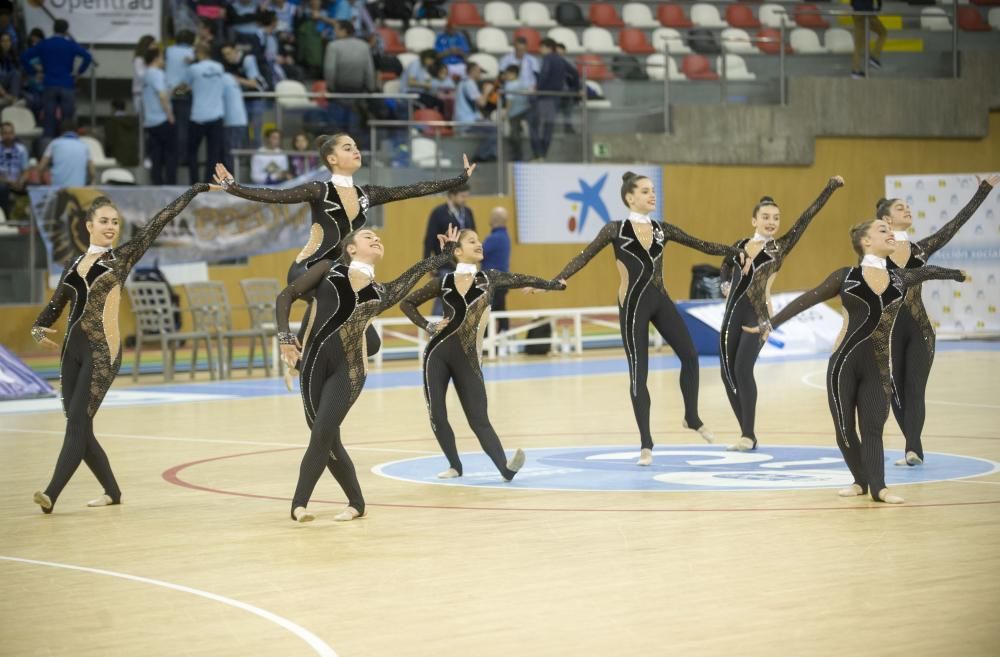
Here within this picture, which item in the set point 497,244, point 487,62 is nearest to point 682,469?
point 497,244

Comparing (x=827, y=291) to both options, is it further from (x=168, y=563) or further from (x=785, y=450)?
(x=168, y=563)

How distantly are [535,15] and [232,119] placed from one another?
7484mm

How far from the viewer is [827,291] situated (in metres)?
8.52

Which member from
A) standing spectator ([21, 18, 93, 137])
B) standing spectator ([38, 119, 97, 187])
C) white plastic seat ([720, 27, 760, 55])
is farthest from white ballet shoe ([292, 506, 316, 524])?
white plastic seat ([720, 27, 760, 55])

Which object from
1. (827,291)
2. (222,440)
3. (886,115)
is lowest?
(222,440)

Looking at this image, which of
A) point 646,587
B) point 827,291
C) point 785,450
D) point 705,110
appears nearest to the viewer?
point 646,587

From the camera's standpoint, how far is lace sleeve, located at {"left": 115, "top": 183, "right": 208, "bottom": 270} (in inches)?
332

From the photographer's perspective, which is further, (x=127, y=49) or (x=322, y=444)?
(x=127, y=49)

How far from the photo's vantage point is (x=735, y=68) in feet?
80.4

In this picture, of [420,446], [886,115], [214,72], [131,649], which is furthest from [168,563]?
[886,115]

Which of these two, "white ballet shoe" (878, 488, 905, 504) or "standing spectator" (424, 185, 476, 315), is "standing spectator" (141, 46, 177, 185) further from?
"white ballet shoe" (878, 488, 905, 504)

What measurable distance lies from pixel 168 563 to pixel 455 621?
1913 mm

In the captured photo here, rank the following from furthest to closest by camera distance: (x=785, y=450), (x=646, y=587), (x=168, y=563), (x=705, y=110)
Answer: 1. (x=705, y=110)
2. (x=785, y=450)
3. (x=168, y=563)
4. (x=646, y=587)

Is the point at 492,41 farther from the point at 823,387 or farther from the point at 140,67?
the point at 823,387
